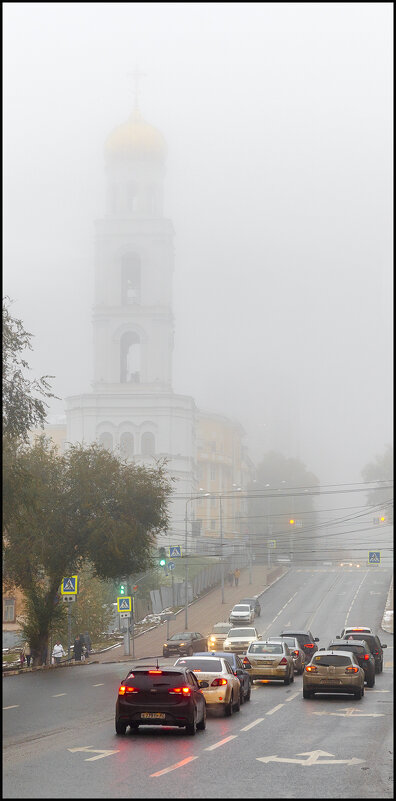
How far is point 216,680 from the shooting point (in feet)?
80.4

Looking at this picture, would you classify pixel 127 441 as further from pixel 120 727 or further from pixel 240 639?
pixel 120 727

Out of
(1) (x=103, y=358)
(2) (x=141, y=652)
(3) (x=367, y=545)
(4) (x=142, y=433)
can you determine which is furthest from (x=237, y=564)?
(3) (x=367, y=545)

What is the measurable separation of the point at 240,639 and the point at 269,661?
18.1 meters

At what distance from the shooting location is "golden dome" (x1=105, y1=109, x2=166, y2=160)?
128 m

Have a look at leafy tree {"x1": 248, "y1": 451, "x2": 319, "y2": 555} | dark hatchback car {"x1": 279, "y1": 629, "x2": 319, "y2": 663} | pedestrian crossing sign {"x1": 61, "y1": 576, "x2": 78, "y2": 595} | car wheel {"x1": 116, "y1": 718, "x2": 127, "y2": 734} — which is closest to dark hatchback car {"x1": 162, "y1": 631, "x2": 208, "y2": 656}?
dark hatchback car {"x1": 279, "y1": 629, "x2": 319, "y2": 663}

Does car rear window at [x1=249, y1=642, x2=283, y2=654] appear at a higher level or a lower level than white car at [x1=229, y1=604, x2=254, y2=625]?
higher

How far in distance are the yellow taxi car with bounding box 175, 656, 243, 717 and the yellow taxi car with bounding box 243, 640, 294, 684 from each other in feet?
29.8

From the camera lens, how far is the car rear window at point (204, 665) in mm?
24703

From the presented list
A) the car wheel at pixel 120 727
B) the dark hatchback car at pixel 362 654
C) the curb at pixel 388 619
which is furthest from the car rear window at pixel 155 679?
the curb at pixel 388 619

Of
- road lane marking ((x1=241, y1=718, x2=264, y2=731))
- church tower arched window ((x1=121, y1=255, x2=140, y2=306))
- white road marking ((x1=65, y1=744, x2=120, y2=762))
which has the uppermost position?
church tower arched window ((x1=121, y1=255, x2=140, y2=306))

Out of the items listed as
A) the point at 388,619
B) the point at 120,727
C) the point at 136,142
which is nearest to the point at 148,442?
the point at 136,142

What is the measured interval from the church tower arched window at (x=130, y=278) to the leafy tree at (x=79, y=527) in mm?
82216

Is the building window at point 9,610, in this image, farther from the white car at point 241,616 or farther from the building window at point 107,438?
the building window at point 107,438

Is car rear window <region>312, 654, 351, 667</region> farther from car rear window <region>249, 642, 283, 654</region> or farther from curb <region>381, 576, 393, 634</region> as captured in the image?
curb <region>381, 576, 393, 634</region>
